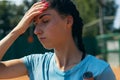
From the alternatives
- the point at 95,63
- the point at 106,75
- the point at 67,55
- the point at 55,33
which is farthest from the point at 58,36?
the point at 106,75

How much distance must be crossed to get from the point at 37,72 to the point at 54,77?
0.16 m

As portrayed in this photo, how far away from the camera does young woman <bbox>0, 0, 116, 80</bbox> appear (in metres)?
2.78

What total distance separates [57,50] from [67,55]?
3.1 inches

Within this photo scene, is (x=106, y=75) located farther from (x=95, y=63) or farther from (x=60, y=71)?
(x=60, y=71)

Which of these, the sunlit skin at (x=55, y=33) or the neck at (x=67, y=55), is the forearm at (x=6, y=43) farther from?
the neck at (x=67, y=55)

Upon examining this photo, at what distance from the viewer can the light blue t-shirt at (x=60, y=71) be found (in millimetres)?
2729

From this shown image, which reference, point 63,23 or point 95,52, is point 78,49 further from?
point 95,52

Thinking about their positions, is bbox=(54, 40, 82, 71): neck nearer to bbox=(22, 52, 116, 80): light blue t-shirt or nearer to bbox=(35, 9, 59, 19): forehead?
bbox=(22, 52, 116, 80): light blue t-shirt

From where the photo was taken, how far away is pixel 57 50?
2.91m

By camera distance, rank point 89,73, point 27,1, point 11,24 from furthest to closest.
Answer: point 27,1 → point 11,24 → point 89,73

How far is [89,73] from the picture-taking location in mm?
2619

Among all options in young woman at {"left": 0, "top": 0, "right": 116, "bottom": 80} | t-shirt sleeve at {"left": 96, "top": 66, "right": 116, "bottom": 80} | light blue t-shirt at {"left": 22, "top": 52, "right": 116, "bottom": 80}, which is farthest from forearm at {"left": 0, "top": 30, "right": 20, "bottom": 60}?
t-shirt sleeve at {"left": 96, "top": 66, "right": 116, "bottom": 80}

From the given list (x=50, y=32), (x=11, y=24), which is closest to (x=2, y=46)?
(x=50, y=32)

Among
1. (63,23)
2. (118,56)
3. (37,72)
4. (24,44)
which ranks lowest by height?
(118,56)
